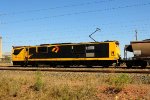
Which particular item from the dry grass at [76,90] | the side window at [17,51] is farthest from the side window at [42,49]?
the dry grass at [76,90]

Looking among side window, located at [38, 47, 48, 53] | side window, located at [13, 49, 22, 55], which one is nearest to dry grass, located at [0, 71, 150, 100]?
side window, located at [38, 47, 48, 53]

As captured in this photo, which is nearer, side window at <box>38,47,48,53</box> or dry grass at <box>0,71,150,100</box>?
dry grass at <box>0,71,150,100</box>

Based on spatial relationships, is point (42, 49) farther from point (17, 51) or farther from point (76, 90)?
point (76, 90)

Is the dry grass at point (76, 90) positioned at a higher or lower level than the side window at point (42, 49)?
lower

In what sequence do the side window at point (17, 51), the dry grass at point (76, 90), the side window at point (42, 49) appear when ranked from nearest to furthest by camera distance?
the dry grass at point (76, 90) → the side window at point (42, 49) → the side window at point (17, 51)

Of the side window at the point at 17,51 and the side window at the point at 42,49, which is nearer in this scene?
the side window at the point at 42,49

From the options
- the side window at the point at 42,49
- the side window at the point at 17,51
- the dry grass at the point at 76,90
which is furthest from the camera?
the side window at the point at 17,51

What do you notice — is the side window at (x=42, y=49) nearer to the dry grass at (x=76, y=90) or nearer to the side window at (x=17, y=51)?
the side window at (x=17, y=51)

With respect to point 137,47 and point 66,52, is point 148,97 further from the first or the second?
point 66,52

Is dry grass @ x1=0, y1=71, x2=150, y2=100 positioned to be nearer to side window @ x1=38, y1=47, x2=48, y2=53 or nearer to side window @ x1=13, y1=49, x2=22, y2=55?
side window @ x1=38, y1=47, x2=48, y2=53

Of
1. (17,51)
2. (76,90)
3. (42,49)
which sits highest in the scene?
(42,49)

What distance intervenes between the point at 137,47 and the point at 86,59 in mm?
5761

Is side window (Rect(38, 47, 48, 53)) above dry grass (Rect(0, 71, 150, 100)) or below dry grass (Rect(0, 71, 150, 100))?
above

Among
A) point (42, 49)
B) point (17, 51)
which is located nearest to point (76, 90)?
point (42, 49)
